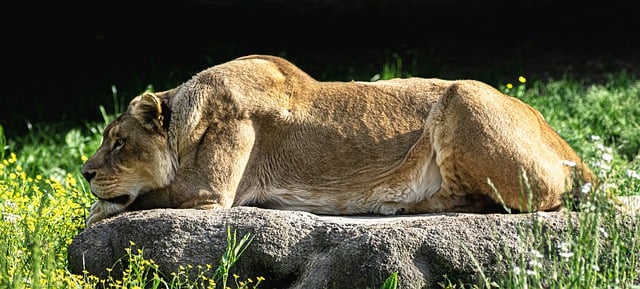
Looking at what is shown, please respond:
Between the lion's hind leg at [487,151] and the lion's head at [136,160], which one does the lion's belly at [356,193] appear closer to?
the lion's hind leg at [487,151]

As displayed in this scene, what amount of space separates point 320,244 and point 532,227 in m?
1.09

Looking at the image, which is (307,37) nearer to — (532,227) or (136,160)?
(136,160)

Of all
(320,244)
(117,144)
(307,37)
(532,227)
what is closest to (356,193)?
(320,244)

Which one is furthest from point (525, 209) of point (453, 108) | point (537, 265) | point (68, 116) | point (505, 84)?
point (68, 116)

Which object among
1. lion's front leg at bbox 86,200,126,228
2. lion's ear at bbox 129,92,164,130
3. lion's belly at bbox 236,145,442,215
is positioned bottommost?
lion's front leg at bbox 86,200,126,228

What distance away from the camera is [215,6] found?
40.5 feet

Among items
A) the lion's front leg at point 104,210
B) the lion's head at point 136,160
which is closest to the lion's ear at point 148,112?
the lion's head at point 136,160

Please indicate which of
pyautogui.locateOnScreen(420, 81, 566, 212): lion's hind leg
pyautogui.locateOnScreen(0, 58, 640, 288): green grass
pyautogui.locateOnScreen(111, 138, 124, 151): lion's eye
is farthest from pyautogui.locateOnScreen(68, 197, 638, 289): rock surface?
pyautogui.locateOnScreen(111, 138, 124, 151): lion's eye

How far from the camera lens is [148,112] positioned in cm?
616

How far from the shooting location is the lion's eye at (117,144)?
20.4 ft

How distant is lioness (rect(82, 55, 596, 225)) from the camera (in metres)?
5.97

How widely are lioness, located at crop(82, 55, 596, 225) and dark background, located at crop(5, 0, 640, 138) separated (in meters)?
5.21

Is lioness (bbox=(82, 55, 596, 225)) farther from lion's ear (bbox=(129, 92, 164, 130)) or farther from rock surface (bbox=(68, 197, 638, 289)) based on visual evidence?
rock surface (bbox=(68, 197, 638, 289))

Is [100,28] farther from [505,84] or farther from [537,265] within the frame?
[537,265]
